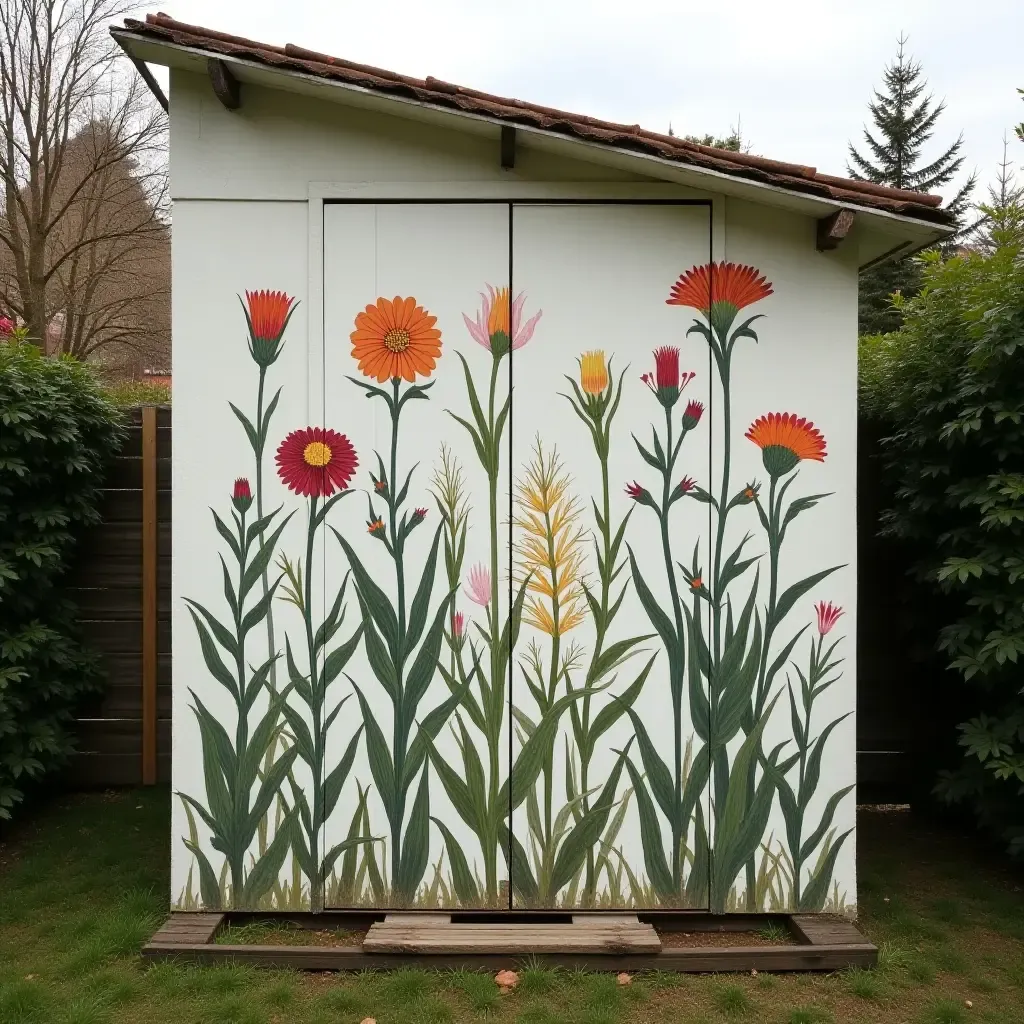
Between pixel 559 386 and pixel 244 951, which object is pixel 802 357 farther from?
pixel 244 951

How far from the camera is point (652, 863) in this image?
3.37 meters

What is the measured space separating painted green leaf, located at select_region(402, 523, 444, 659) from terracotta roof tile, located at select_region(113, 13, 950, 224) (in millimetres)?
1675

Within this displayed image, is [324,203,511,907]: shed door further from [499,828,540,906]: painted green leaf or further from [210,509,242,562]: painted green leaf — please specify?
[210,509,242,562]: painted green leaf

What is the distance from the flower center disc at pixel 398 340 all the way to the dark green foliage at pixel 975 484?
2488mm

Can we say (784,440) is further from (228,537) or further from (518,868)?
(228,537)

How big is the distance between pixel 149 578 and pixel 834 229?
410 cm

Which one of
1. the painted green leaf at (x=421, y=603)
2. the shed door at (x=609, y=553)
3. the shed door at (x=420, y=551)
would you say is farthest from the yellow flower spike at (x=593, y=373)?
the painted green leaf at (x=421, y=603)

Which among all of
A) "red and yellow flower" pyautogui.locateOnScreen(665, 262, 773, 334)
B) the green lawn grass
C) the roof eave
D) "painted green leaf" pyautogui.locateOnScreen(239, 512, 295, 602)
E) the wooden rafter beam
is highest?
the wooden rafter beam

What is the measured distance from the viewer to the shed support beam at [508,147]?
3.21 metres

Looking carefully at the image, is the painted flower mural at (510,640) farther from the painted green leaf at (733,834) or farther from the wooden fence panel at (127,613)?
the wooden fence panel at (127,613)

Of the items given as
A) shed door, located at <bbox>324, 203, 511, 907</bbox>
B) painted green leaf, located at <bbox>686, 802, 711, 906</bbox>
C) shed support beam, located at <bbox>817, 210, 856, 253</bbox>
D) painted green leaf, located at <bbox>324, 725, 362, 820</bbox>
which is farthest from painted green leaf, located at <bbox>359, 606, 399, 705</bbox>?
shed support beam, located at <bbox>817, 210, 856, 253</bbox>

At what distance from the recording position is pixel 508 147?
326 centimetres

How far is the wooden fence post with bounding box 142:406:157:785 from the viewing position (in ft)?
15.9

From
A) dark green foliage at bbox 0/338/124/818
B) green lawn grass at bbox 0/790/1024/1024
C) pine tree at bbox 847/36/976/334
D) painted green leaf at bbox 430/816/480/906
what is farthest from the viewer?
pine tree at bbox 847/36/976/334
